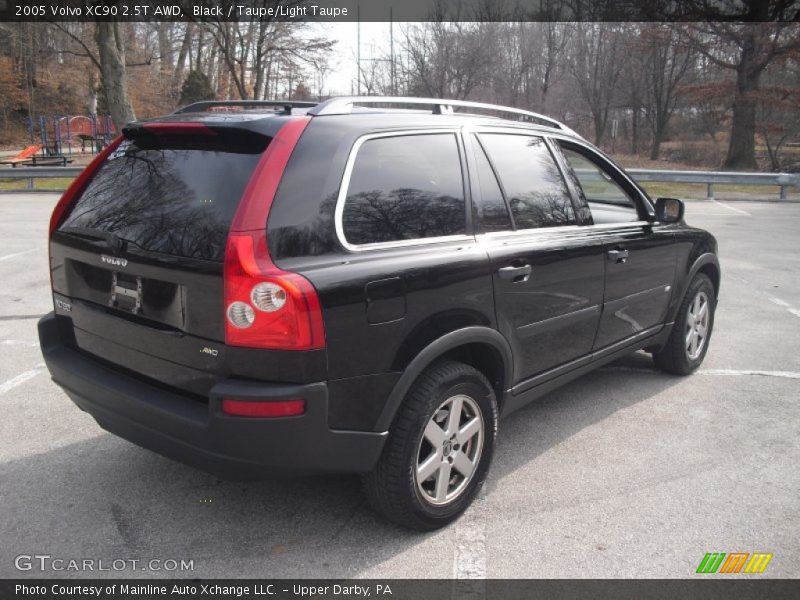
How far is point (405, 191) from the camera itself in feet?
9.90

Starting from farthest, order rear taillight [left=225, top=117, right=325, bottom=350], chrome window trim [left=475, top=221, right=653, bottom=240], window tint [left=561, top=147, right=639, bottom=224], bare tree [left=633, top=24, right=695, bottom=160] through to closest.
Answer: bare tree [left=633, top=24, right=695, bottom=160] < window tint [left=561, top=147, right=639, bottom=224] < chrome window trim [left=475, top=221, right=653, bottom=240] < rear taillight [left=225, top=117, right=325, bottom=350]

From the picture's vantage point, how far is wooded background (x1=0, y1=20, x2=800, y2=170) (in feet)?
87.0

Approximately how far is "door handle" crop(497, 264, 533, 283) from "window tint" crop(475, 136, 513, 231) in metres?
0.21

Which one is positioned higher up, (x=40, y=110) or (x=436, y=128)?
(x=40, y=110)

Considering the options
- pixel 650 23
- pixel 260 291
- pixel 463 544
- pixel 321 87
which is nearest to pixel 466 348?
pixel 463 544

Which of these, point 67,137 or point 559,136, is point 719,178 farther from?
point 67,137

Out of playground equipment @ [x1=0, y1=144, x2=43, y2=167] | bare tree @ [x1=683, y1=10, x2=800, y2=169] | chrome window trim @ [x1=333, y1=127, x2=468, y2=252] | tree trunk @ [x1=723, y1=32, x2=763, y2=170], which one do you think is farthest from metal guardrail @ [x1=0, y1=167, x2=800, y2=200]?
chrome window trim @ [x1=333, y1=127, x2=468, y2=252]

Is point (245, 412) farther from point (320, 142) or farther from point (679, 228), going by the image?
point (679, 228)

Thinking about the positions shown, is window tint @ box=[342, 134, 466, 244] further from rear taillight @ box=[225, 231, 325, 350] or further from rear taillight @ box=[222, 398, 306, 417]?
rear taillight @ box=[222, 398, 306, 417]

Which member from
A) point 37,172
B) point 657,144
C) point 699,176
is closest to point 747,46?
point 657,144

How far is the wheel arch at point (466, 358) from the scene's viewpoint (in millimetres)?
2785

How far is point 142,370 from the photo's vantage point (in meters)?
2.91

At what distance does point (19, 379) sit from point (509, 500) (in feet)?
11.7

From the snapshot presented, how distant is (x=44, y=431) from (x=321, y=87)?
38.6 m
